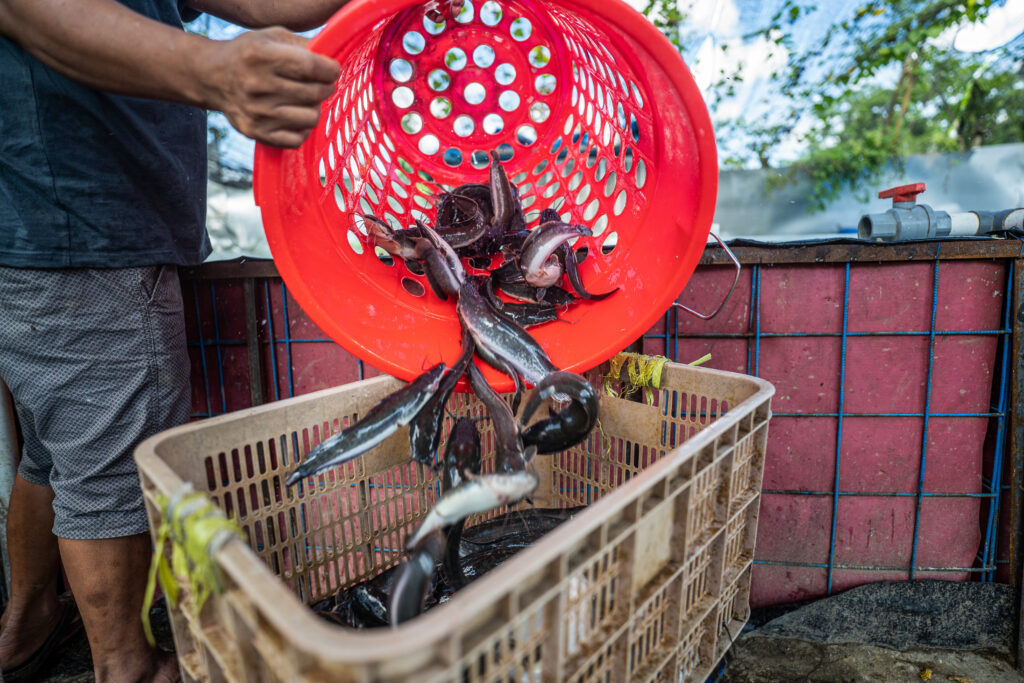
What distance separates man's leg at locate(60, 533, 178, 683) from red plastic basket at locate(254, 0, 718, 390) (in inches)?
25.6

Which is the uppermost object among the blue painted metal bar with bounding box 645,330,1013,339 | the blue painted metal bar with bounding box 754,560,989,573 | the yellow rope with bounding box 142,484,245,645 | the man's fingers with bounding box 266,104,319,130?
the man's fingers with bounding box 266,104,319,130

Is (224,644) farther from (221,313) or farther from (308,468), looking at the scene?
(221,313)

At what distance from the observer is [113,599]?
108cm

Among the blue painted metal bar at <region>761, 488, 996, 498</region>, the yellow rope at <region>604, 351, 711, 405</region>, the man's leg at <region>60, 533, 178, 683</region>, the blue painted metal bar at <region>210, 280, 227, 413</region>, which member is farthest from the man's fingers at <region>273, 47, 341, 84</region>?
the blue painted metal bar at <region>761, 488, 996, 498</region>

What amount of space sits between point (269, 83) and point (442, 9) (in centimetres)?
80

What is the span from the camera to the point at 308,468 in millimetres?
875

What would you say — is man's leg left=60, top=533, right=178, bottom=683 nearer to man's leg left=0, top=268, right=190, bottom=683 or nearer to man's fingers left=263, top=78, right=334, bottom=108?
man's leg left=0, top=268, right=190, bottom=683

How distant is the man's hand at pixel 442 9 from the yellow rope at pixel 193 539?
1.20 m

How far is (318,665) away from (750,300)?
1478 mm

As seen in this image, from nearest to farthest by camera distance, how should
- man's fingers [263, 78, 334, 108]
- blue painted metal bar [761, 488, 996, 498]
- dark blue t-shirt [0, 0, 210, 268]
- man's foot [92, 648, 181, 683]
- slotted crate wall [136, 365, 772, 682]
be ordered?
1. slotted crate wall [136, 365, 772, 682]
2. man's fingers [263, 78, 334, 108]
3. dark blue t-shirt [0, 0, 210, 268]
4. man's foot [92, 648, 181, 683]
5. blue painted metal bar [761, 488, 996, 498]

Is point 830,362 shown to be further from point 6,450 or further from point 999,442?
point 6,450

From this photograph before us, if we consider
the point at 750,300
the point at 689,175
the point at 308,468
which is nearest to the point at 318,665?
the point at 308,468

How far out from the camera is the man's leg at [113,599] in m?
1.06

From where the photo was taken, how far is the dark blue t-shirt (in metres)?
0.99
